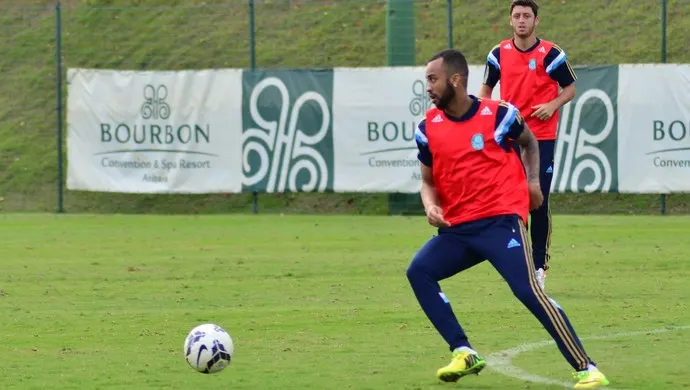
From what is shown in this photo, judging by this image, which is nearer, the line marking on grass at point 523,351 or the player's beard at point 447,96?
the player's beard at point 447,96

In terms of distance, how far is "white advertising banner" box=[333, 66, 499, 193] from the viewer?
2150 centimetres

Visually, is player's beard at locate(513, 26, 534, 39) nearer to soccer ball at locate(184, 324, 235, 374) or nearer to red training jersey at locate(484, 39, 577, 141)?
red training jersey at locate(484, 39, 577, 141)

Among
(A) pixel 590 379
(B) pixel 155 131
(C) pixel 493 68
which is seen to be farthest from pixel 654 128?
(A) pixel 590 379

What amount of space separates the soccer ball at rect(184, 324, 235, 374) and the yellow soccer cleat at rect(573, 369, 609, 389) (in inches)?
80.4

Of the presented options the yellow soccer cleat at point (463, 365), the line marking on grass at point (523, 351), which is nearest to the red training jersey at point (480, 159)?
the yellow soccer cleat at point (463, 365)

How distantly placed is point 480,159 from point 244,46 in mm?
20121

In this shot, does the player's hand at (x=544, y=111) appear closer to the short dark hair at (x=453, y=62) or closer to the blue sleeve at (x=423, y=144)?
the blue sleeve at (x=423, y=144)

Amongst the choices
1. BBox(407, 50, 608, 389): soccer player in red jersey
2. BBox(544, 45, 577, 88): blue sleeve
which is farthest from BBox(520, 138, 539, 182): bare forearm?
BBox(544, 45, 577, 88): blue sleeve

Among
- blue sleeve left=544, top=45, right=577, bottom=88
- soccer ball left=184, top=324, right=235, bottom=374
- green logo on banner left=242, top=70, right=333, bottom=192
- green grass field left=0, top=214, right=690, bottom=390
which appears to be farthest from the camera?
green logo on banner left=242, top=70, right=333, bottom=192

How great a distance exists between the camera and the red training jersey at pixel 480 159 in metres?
7.69

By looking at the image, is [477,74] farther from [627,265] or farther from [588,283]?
[588,283]

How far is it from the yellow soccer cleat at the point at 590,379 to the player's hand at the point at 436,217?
108 cm

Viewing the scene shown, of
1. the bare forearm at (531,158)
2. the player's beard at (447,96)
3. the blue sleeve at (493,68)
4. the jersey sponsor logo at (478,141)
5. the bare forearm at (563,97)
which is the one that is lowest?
the bare forearm at (531,158)

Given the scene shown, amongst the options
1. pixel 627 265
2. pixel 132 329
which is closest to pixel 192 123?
pixel 627 265
